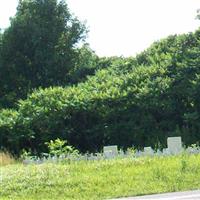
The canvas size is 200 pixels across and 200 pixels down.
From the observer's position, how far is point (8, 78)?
3094 centimetres

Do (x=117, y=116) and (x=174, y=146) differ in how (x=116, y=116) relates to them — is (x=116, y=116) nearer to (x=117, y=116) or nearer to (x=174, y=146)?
(x=117, y=116)

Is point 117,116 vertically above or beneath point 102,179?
A: above

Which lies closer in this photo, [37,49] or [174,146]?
[174,146]

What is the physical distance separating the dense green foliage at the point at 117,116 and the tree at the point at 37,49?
365 inches

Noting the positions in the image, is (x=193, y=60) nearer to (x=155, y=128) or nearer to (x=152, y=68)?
(x=152, y=68)

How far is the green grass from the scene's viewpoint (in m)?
10.5

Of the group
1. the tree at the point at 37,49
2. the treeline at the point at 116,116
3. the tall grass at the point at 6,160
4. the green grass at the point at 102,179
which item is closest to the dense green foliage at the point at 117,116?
the treeline at the point at 116,116

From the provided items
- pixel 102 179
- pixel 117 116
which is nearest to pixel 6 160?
pixel 117 116

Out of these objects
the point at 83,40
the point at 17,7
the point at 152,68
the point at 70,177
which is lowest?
the point at 70,177

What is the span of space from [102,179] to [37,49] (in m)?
19.7

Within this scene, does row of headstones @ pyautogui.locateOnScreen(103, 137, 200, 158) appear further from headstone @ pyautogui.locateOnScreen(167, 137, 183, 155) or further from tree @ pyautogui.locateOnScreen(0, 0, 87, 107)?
tree @ pyautogui.locateOnScreen(0, 0, 87, 107)

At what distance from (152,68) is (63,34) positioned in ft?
34.0

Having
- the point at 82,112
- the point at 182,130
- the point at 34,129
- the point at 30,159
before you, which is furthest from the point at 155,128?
the point at 30,159

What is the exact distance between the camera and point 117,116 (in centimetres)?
1962
